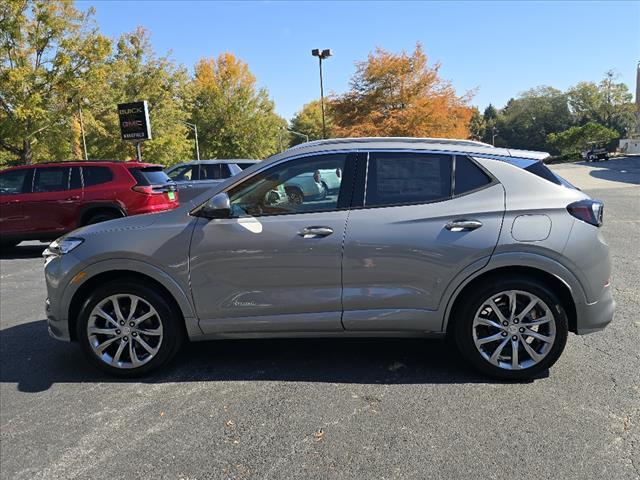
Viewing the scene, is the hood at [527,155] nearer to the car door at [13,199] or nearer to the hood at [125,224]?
the hood at [125,224]

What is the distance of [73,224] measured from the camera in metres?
9.34

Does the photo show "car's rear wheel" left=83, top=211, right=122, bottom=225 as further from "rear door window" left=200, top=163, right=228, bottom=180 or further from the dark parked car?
"rear door window" left=200, top=163, right=228, bottom=180

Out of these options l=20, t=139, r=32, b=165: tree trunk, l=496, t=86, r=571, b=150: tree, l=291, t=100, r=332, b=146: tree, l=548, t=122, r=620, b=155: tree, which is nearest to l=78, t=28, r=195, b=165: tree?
l=20, t=139, r=32, b=165: tree trunk

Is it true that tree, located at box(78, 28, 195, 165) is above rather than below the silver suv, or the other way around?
above

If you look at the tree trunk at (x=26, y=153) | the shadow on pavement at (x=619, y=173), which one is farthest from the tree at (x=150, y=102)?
the shadow on pavement at (x=619, y=173)

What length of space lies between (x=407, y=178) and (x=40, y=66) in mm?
23403

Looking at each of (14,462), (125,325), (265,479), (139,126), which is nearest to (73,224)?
(125,325)

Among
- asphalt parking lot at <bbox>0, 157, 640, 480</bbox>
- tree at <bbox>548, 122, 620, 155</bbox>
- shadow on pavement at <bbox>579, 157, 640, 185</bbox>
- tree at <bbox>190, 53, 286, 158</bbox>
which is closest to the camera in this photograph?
asphalt parking lot at <bbox>0, 157, 640, 480</bbox>

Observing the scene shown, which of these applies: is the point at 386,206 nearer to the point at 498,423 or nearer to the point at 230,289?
the point at 230,289

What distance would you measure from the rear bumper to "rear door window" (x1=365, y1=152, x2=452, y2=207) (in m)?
1.23

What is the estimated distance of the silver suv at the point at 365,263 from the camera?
3.37 m

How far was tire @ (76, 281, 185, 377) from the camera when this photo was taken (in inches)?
145

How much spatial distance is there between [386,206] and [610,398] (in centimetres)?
193

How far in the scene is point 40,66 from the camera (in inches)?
851
